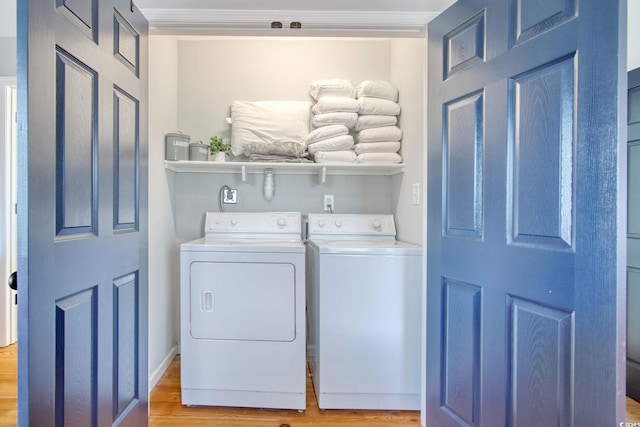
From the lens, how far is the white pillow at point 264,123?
2316mm

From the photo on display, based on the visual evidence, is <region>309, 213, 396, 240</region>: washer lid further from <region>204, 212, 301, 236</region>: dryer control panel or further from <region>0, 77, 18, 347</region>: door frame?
<region>0, 77, 18, 347</region>: door frame

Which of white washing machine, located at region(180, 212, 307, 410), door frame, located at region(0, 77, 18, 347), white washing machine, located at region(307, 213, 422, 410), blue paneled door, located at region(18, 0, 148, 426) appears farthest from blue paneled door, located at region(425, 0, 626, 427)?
door frame, located at region(0, 77, 18, 347)

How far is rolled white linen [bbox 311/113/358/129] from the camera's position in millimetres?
2191

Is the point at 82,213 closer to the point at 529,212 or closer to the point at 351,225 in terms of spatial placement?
the point at 529,212

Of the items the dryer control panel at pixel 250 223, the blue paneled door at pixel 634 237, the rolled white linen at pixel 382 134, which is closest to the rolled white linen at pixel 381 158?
the rolled white linen at pixel 382 134

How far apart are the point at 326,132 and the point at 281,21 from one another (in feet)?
2.61

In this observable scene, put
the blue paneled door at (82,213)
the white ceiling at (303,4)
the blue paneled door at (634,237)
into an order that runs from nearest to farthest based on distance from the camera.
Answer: the blue paneled door at (82,213) < the white ceiling at (303,4) < the blue paneled door at (634,237)

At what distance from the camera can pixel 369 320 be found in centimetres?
174

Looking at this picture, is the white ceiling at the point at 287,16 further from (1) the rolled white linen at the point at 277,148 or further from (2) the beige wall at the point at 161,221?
(1) the rolled white linen at the point at 277,148

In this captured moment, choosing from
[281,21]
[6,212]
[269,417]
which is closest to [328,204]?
[281,21]

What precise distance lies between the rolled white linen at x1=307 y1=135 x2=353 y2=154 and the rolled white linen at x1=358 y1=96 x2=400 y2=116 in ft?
0.71

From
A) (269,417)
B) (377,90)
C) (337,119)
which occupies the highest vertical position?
(377,90)

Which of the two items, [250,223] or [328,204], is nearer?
[250,223]

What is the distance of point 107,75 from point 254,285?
44.5 inches
